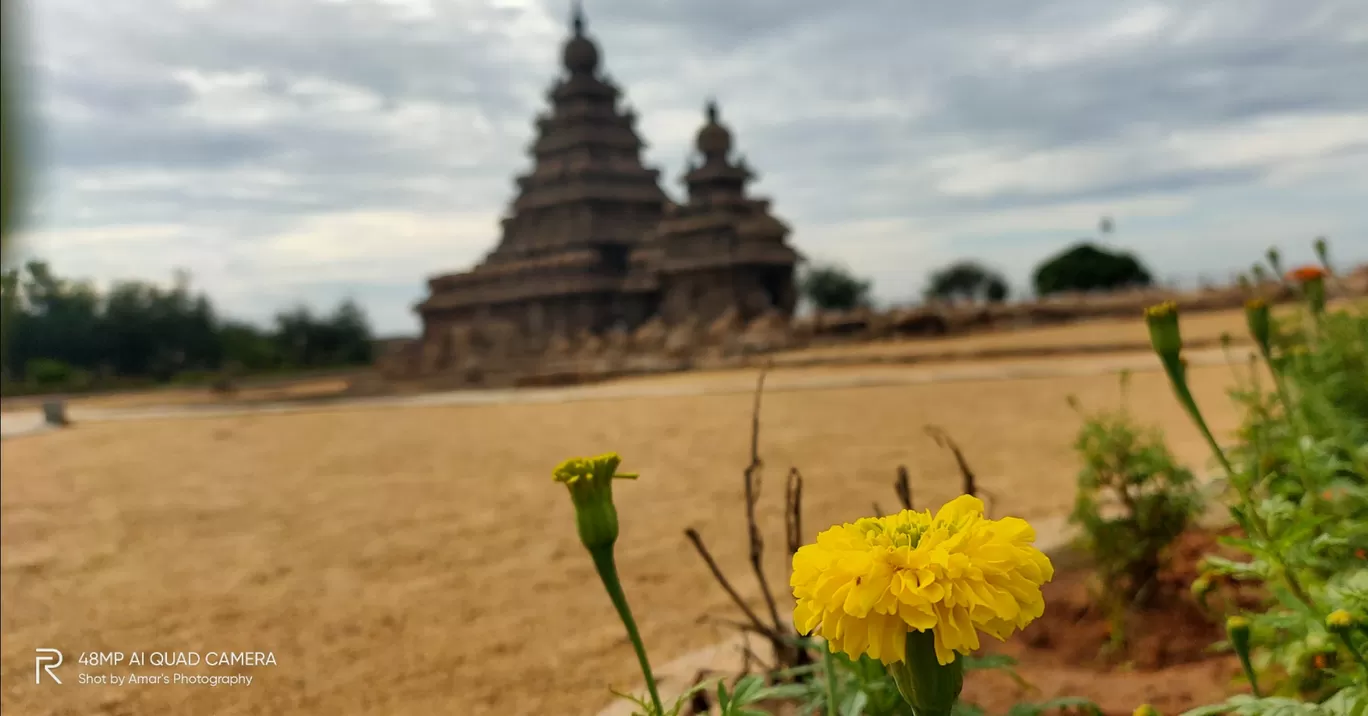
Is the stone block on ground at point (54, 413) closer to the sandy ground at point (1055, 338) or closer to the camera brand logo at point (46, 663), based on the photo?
the camera brand logo at point (46, 663)

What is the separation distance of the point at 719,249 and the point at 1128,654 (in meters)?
16.6

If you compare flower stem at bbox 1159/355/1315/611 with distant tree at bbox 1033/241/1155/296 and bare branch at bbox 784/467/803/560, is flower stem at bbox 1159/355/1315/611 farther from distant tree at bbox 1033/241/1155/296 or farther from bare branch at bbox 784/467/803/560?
distant tree at bbox 1033/241/1155/296

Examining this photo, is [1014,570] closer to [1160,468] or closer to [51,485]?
[1160,468]

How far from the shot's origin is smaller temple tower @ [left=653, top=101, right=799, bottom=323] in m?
18.3

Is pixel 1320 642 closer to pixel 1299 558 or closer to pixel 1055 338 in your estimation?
pixel 1299 558

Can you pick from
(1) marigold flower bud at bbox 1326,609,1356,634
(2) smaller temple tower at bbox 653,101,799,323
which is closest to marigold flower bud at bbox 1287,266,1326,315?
(1) marigold flower bud at bbox 1326,609,1356,634

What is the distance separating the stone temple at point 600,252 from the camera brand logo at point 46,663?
15.2m

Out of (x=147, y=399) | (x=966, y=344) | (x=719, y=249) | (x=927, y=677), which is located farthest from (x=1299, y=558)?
(x=719, y=249)

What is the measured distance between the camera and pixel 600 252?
20.5 metres

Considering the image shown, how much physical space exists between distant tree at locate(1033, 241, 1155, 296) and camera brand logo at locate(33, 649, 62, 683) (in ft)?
104

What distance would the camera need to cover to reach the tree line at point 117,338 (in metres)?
1.78

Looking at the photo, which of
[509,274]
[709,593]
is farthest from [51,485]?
[509,274]

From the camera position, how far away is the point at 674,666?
6.34ft

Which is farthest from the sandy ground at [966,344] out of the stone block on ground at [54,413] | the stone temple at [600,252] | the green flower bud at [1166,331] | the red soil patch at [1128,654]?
the green flower bud at [1166,331]
